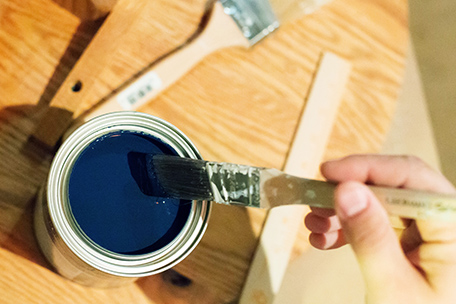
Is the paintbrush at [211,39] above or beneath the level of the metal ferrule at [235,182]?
above

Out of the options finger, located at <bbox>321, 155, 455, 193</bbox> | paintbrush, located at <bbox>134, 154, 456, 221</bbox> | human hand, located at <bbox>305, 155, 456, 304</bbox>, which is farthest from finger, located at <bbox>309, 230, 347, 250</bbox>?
paintbrush, located at <bbox>134, 154, 456, 221</bbox>

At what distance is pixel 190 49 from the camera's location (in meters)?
0.68

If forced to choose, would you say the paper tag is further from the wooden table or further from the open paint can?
the open paint can

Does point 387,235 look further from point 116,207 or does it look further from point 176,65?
point 176,65

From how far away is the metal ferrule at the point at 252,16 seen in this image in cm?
69

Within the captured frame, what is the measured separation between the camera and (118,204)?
19.6 inches

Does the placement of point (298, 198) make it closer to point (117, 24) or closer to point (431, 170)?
point (431, 170)

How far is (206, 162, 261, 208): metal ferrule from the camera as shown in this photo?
45 centimetres

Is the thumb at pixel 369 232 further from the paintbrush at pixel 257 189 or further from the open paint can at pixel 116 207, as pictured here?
the open paint can at pixel 116 207

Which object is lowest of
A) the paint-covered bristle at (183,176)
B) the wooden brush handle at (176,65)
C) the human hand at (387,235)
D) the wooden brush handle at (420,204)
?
the human hand at (387,235)

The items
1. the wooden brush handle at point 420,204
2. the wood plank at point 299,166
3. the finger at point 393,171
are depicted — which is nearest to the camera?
the wooden brush handle at point 420,204

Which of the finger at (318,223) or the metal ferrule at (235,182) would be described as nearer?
the metal ferrule at (235,182)

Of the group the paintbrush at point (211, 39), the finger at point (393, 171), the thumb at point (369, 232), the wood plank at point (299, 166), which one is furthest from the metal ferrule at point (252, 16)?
the thumb at point (369, 232)

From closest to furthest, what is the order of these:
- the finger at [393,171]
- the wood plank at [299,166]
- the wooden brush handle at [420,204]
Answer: the wooden brush handle at [420,204]
the finger at [393,171]
the wood plank at [299,166]
